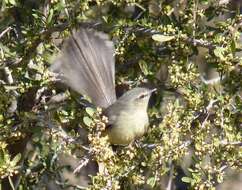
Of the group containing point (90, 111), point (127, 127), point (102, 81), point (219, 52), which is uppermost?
point (219, 52)

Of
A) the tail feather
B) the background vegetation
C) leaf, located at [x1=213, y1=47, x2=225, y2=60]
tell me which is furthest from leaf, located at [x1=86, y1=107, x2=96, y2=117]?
leaf, located at [x1=213, y1=47, x2=225, y2=60]

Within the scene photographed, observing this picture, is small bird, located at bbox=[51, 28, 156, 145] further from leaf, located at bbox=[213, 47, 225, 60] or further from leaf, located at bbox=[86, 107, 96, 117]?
leaf, located at bbox=[213, 47, 225, 60]

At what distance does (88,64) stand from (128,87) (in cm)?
43

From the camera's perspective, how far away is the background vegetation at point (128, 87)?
3400 millimetres

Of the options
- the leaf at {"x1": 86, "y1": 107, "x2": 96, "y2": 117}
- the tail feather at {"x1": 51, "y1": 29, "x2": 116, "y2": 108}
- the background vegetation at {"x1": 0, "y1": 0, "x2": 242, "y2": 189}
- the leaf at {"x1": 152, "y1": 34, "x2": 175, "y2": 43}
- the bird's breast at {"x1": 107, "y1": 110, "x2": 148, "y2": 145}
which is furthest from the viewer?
the bird's breast at {"x1": 107, "y1": 110, "x2": 148, "y2": 145}

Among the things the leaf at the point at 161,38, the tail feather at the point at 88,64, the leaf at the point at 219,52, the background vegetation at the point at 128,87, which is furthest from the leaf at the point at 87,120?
the leaf at the point at 219,52

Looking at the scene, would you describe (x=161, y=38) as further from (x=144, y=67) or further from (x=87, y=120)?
(x=87, y=120)

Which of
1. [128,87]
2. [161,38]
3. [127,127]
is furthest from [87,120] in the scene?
[128,87]

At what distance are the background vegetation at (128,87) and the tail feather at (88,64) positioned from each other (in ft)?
0.24

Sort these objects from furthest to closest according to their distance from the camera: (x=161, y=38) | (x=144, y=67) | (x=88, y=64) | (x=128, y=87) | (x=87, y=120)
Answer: (x=128, y=87) < (x=88, y=64) < (x=144, y=67) < (x=161, y=38) < (x=87, y=120)

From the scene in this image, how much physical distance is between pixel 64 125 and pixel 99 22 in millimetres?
706

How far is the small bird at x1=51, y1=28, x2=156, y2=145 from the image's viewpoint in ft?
13.1

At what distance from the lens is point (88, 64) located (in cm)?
416

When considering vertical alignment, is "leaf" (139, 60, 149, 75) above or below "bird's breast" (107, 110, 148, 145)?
above
